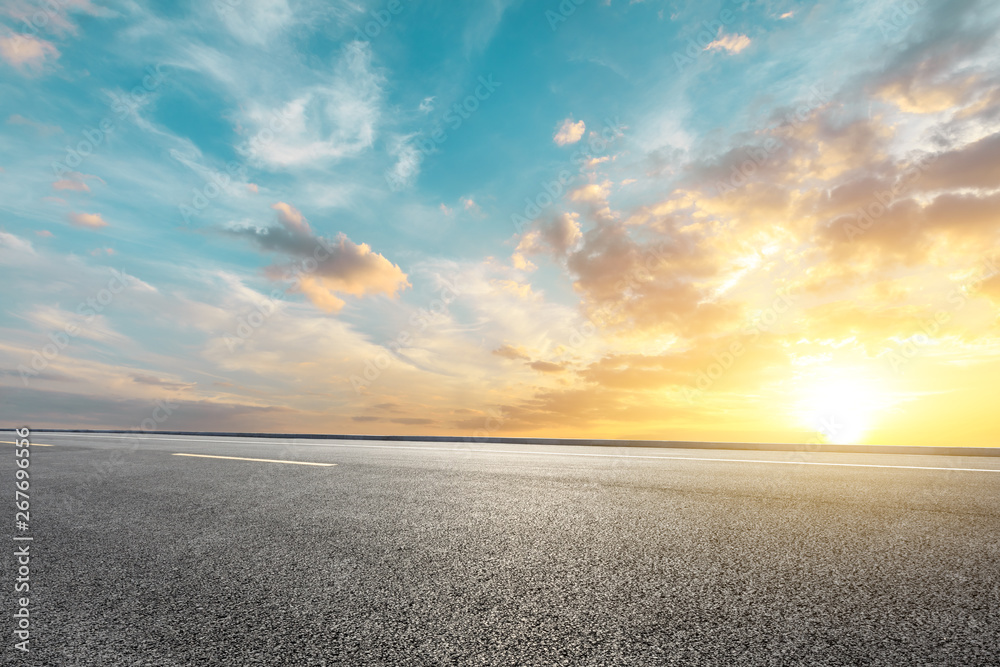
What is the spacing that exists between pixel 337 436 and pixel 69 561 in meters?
17.3

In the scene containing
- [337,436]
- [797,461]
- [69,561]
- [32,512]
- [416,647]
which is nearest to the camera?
[416,647]

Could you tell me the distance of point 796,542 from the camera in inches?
130

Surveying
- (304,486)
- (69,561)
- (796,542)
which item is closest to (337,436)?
(304,486)

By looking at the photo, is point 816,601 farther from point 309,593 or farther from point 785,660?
point 309,593

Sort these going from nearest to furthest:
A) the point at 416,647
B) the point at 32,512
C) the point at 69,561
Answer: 1. the point at 416,647
2. the point at 69,561
3. the point at 32,512

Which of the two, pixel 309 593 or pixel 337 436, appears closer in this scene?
pixel 309 593

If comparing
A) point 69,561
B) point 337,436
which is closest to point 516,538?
point 69,561

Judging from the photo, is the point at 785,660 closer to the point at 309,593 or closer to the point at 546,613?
the point at 546,613

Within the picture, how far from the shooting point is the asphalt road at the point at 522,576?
199cm

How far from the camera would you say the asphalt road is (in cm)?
199

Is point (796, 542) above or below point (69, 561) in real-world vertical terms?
above

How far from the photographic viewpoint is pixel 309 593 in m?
2.54

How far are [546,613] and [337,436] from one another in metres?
19.1

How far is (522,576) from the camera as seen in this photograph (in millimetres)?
2705
